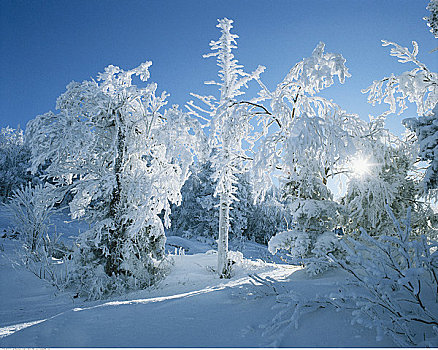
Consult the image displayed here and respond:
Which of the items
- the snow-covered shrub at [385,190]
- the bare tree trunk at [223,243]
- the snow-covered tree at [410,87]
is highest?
the snow-covered tree at [410,87]

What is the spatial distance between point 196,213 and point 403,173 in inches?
881

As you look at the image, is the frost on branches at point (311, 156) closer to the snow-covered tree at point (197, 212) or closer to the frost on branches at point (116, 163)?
the frost on branches at point (116, 163)

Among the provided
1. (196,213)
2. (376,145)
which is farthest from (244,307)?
(196,213)

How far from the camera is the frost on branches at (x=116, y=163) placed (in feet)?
21.8

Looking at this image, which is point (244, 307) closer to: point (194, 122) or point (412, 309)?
point (412, 309)

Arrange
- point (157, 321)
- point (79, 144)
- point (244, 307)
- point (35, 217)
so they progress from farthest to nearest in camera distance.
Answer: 1. point (35, 217)
2. point (79, 144)
3. point (244, 307)
4. point (157, 321)

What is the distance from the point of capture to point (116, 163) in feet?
24.8

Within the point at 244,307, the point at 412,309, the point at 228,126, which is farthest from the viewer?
the point at 228,126

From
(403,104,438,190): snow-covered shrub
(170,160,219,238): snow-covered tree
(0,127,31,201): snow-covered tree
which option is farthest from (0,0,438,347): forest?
(0,127,31,201): snow-covered tree

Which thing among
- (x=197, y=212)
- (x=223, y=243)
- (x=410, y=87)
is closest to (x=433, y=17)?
(x=410, y=87)

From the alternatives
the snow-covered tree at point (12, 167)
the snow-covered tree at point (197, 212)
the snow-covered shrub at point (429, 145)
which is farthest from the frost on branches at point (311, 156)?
the snow-covered tree at point (12, 167)

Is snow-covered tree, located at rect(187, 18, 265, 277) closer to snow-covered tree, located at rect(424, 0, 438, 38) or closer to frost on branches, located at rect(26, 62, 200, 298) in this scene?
frost on branches, located at rect(26, 62, 200, 298)

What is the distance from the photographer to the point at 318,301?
2.26 m

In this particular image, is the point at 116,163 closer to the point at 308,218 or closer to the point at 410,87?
the point at 308,218
